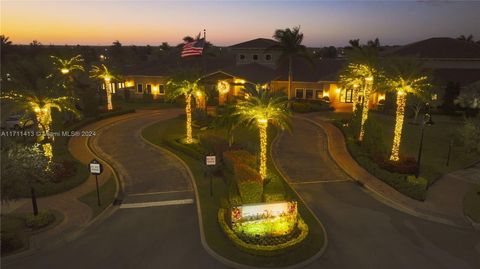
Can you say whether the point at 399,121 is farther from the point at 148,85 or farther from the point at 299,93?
the point at 148,85

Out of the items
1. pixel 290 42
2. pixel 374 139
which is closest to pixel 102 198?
pixel 374 139

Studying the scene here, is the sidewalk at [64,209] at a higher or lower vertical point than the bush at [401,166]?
lower

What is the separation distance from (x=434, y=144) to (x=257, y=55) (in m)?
29.8

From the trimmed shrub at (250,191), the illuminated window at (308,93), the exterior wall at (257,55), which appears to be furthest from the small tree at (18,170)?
the exterior wall at (257,55)

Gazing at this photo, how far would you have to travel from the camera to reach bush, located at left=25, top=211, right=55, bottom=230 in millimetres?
17047

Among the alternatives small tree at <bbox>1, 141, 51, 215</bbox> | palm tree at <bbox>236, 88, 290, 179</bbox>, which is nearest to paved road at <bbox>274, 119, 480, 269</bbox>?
palm tree at <bbox>236, 88, 290, 179</bbox>

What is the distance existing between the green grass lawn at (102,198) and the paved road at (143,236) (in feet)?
3.05

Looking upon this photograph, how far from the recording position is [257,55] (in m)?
53.5

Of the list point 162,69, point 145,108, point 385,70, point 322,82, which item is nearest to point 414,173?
point 385,70

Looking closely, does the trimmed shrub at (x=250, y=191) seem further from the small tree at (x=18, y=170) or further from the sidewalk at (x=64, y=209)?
the small tree at (x=18, y=170)

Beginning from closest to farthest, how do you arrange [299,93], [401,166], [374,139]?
1. [401,166]
2. [374,139]
3. [299,93]

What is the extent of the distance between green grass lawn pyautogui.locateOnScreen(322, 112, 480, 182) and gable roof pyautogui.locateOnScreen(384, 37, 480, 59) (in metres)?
10.8

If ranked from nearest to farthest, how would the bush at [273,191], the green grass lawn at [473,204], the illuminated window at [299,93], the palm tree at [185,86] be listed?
1. the bush at [273,191]
2. the green grass lawn at [473,204]
3. the palm tree at [185,86]
4. the illuminated window at [299,93]

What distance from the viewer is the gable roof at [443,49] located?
48056 millimetres
